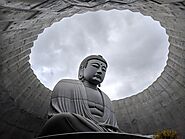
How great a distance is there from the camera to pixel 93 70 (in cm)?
609

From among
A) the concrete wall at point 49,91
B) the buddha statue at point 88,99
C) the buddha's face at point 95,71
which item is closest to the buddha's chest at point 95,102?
the buddha statue at point 88,99

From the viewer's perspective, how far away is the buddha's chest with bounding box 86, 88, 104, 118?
218 inches

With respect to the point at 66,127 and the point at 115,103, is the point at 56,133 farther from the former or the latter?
the point at 115,103

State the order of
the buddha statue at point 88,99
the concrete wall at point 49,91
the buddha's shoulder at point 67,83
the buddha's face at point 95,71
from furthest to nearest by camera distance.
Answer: the concrete wall at point 49,91 → the buddha's face at point 95,71 → the buddha's shoulder at point 67,83 → the buddha statue at point 88,99

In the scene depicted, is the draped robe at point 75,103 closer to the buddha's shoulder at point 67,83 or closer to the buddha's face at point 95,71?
the buddha's shoulder at point 67,83

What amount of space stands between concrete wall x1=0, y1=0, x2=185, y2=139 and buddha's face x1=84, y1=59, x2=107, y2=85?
1.02 metres

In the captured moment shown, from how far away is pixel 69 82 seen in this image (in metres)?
5.89

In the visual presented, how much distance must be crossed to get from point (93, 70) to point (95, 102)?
599mm

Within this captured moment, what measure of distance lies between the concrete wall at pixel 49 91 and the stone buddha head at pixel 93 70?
95 centimetres

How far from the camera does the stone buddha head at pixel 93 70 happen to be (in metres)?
6.02

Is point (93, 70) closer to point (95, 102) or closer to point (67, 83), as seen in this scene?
point (67, 83)

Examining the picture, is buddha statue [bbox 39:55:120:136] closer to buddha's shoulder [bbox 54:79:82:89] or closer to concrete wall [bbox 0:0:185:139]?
buddha's shoulder [bbox 54:79:82:89]

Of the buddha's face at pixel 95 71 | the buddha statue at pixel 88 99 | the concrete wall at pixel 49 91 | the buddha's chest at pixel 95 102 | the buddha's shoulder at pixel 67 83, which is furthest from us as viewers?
the concrete wall at pixel 49 91

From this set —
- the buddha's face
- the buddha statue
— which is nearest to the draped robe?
the buddha statue
